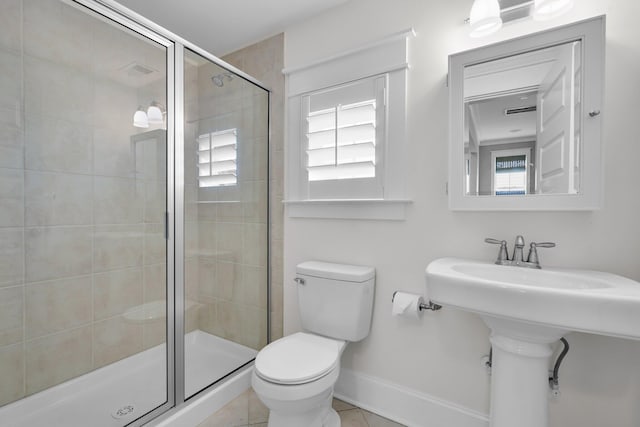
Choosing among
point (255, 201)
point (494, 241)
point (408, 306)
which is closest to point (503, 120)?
point (494, 241)

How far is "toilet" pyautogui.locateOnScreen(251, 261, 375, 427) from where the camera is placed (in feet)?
3.82

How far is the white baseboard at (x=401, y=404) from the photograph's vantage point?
1.38 m

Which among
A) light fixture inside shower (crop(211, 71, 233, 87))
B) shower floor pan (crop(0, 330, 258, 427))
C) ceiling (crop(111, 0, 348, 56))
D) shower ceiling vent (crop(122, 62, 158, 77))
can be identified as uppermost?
ceiling (crop(111, 0, 348, 56))

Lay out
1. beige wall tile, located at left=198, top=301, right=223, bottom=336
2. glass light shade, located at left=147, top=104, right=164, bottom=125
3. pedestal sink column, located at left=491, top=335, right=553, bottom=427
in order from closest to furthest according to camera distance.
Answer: pedestal sink column, located at left=491, top=335, right=553, bottom=427
glass light shade, located at left=147, top=104, right=164, bottom=125
beige wall tile, located at left=198, top=301, right=223, bottom=336

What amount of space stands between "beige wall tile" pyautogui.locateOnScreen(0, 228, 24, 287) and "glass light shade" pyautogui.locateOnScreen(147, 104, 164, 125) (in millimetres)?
748

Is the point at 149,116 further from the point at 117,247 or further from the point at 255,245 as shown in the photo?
the point at 255,245

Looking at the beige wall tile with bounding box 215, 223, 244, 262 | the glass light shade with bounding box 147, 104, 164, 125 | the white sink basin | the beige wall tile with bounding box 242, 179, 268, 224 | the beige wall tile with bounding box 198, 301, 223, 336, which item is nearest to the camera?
the white sink basin

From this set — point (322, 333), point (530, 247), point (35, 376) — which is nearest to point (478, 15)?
point (530, 247)

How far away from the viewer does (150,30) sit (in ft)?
4.42

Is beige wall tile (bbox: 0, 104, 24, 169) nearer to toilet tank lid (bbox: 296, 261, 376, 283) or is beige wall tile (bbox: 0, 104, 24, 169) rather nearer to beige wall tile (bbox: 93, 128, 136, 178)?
beige wall tile (bbox: 93, 128, 136, 178)

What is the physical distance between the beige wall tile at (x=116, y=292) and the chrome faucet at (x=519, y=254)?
174cm

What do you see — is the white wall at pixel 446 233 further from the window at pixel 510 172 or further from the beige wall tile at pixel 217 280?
the beige wall tile at pixel 217 280

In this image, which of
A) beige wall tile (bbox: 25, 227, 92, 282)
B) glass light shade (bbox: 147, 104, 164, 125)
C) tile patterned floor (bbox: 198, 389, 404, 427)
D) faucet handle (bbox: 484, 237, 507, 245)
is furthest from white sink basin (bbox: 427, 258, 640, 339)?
beige wall tile (bbox: 25, 227, 92, 282)

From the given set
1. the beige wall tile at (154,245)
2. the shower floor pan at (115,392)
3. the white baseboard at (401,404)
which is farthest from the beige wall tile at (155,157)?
the white baseboard at (401,404)
